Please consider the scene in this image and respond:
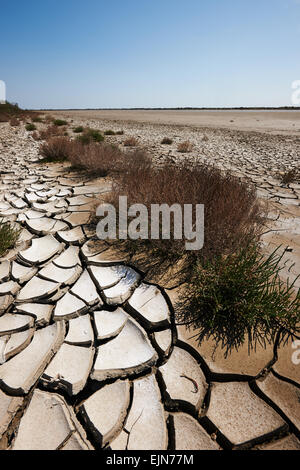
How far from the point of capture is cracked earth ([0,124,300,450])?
102cm

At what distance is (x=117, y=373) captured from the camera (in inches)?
48.9

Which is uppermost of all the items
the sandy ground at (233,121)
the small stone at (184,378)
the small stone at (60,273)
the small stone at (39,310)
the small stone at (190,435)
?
the sandy ground at (233,121)

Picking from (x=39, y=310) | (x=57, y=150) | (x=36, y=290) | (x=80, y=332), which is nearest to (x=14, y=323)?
(x=39, y=310)

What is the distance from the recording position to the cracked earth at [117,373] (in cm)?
102

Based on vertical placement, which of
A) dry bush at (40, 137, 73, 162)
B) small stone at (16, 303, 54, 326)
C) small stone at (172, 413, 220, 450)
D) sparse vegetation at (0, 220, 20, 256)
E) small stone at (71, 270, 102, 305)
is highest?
dry bush at (40, 137, 73, 162)

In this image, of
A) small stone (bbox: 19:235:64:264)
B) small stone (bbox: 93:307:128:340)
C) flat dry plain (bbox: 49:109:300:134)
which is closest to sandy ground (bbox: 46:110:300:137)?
flat dry plain (bbox: 49:109:300:134)

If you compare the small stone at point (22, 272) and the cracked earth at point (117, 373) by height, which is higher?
the small stone at point (22, 272)

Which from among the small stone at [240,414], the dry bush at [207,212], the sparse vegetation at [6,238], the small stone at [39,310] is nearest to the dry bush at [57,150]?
the dry bush at [207,212]

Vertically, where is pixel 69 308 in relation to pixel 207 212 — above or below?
below

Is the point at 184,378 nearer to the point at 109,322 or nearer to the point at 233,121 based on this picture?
the point at 109,322

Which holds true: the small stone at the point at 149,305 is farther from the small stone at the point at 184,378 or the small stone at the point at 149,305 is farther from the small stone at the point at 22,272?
the small stone at the point at 22,272

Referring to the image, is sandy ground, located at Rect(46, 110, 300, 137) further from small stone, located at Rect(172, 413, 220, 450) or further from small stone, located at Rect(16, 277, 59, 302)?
small stone, located at Rect(172, 413, 220, 450)

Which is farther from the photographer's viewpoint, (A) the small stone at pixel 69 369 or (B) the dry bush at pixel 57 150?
(B) the dry bush at pixel 57 150

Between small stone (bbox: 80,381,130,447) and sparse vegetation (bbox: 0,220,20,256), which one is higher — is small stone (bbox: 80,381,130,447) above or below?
below
